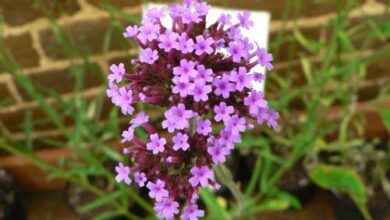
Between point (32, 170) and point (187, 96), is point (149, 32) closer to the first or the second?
point (187, 96)

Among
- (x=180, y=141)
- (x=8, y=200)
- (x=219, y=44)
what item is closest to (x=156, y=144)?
(x=180, y=141)

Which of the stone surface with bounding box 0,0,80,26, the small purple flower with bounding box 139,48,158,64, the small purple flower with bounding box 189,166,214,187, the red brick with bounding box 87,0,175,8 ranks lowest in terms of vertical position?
the small purple flower with bounding box 189,166,214,187

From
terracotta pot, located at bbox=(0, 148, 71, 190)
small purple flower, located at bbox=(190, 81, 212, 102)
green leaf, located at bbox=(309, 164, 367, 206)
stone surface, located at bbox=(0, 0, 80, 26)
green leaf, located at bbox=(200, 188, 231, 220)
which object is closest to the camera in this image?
small purple flower, located at bbox=(190, 81, 212, 102)

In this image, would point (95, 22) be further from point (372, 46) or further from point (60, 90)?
point (372, 46)

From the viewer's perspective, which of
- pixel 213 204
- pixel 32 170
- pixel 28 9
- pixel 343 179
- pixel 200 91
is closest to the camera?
pixel 200 91

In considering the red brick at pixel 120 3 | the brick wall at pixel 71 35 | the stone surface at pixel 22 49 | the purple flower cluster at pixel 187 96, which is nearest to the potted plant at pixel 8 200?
the brick wall at pixel 71 35

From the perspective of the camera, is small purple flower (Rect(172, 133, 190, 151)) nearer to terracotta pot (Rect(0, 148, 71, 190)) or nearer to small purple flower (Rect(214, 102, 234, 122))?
small purple flower (Rect(214, 102, 234, 122))

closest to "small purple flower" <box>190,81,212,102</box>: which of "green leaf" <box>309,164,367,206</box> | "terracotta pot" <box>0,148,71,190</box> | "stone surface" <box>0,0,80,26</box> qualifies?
"green leaf" <box>309,164,367,206</box>

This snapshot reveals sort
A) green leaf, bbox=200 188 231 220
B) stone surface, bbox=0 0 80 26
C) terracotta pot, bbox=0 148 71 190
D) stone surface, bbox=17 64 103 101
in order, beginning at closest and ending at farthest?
green leaf, bbox=200 188 231 220, stone surface, bbox=0 0 80 26, stone surface, bbox=17 64 103 101, terracotta pot, bbox=0 148 71 190
